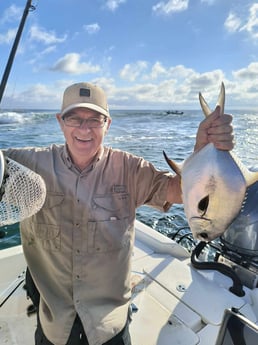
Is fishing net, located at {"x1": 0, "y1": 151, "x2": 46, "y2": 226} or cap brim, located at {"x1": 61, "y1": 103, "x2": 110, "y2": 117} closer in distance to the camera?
fishing net, located at {"x1": 0, "y1": 151, "x2": 46, "y2": 226}

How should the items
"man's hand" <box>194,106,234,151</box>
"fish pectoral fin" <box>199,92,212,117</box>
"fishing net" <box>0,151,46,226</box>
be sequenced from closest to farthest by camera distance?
1. "fishing net" <box>0,151,46,226</box>
2. "man's hand" <box>194,106,234,151</box>
3. "fish pectoral fin" <box>199,92,212,117</box>

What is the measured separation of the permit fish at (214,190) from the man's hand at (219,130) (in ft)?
0.12

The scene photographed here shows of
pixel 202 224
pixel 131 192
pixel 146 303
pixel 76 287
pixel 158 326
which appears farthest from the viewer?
pixel 146 303

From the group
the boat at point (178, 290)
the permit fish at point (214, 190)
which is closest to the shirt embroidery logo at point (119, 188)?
the permit fish at point (214, 190)

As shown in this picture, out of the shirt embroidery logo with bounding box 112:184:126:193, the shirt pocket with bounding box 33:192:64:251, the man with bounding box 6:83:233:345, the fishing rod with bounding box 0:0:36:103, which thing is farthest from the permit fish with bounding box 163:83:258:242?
the fishing rod with bounding box 0:0:36:103

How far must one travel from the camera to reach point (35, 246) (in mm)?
1780

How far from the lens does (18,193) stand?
141 cm

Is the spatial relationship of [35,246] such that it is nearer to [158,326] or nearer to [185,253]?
[158,326]

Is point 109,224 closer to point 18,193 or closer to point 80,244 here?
point 80,244

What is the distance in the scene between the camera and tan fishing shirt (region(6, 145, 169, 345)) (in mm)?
1718

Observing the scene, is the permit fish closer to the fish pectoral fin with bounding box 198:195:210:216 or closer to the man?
the fish pectoral fin with bounding box 198:195:210:216

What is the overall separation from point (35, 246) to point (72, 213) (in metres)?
0.30

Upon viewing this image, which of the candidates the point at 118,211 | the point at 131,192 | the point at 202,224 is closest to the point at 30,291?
the point at 118,211

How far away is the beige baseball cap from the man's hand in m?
0.62
